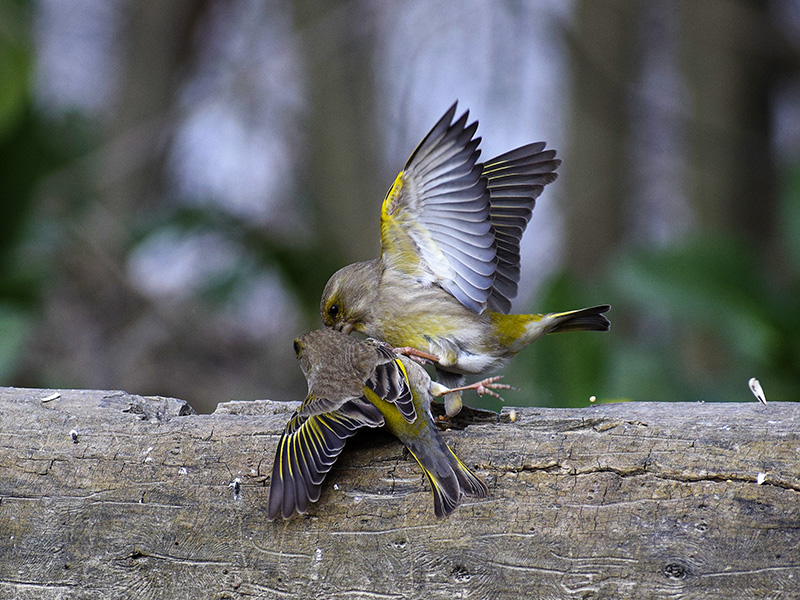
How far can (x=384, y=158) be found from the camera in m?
8.78

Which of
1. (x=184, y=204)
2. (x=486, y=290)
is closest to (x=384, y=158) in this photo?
(x=184, y=204)

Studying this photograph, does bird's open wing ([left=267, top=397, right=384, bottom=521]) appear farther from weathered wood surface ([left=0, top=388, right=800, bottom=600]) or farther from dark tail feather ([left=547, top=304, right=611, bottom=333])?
dark tail feather ([left=547, top=304, right=611, bottom=333])

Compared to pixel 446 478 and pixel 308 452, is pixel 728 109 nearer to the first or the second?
pixel 446 478

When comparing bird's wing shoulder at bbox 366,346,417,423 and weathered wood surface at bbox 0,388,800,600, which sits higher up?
bird's wing shoulder at bbox 366,346,417,423

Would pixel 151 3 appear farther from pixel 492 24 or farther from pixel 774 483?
pixel 774 483

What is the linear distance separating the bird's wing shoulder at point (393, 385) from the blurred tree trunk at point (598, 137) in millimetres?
5793

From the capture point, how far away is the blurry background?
6.47 meters

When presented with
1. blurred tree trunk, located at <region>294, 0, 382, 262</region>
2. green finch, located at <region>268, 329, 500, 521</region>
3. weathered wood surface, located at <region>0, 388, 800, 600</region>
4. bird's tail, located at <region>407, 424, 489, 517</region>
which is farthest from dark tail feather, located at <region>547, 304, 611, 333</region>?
blurred tree trunk, located at <region>294, 0, 382, 262</region>

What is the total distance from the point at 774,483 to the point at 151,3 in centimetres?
1030

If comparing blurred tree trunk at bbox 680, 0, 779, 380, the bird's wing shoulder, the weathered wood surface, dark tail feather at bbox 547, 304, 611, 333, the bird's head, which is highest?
blurred tree trunk at bbox 680, 0, 779, 380

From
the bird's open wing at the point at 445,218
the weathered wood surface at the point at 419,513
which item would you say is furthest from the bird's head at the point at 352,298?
the weathered wood surface at the point at 419,513

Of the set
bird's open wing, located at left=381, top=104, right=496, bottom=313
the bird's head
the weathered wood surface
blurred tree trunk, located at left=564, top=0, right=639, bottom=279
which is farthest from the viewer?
blurred tree trunk, located at left=564, top=0, right=639, bottom=279

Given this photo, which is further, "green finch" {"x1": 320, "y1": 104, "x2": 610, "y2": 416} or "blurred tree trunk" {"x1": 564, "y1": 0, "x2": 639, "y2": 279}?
"blurred tree trunk" {"x1": 564, "y1": 0, "x2": 639, "y2": 279}

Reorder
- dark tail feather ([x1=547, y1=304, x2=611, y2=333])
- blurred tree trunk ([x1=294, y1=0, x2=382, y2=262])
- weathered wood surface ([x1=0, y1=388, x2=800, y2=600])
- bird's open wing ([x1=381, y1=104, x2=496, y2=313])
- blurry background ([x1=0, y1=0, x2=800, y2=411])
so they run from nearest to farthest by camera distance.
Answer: weathered wood surface ([x1=0, y1=388, x2=800, y2=600])
bird's open wing ([x1=381, y1=104, x2=496, y2=313])
dark tail feather ([x1=547, y1=304, x2=611, y2=333])
blurry background ([x1=0, y1=0, x2=800, y2=411])
blurred tree trunk ([x1=294, y1=0, x2=382, y2=262])
